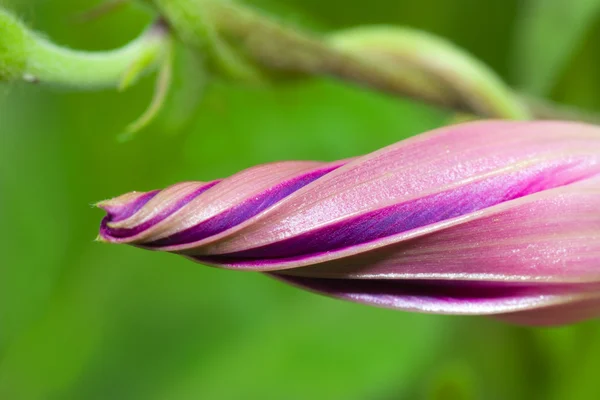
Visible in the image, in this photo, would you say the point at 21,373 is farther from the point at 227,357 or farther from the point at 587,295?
the point at 587,295

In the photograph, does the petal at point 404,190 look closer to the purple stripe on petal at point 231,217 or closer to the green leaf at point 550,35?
the purple stripe on petal at point 231,217

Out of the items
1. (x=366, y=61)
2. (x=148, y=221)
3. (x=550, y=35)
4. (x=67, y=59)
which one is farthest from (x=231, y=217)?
(x=550, y=35)

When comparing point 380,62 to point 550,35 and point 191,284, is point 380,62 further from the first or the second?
point 191,284

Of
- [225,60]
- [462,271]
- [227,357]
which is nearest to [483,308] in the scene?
[462,271]

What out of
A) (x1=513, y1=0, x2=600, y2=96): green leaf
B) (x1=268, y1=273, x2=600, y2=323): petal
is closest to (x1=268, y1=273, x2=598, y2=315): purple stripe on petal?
(x1=268, y1=273, x2=600, y2=323): petal

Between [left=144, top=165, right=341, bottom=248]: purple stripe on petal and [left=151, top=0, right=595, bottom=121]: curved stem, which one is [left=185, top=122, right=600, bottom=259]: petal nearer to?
[left=144, top=165, right=341, bottom=248]: purple stripe on petal
